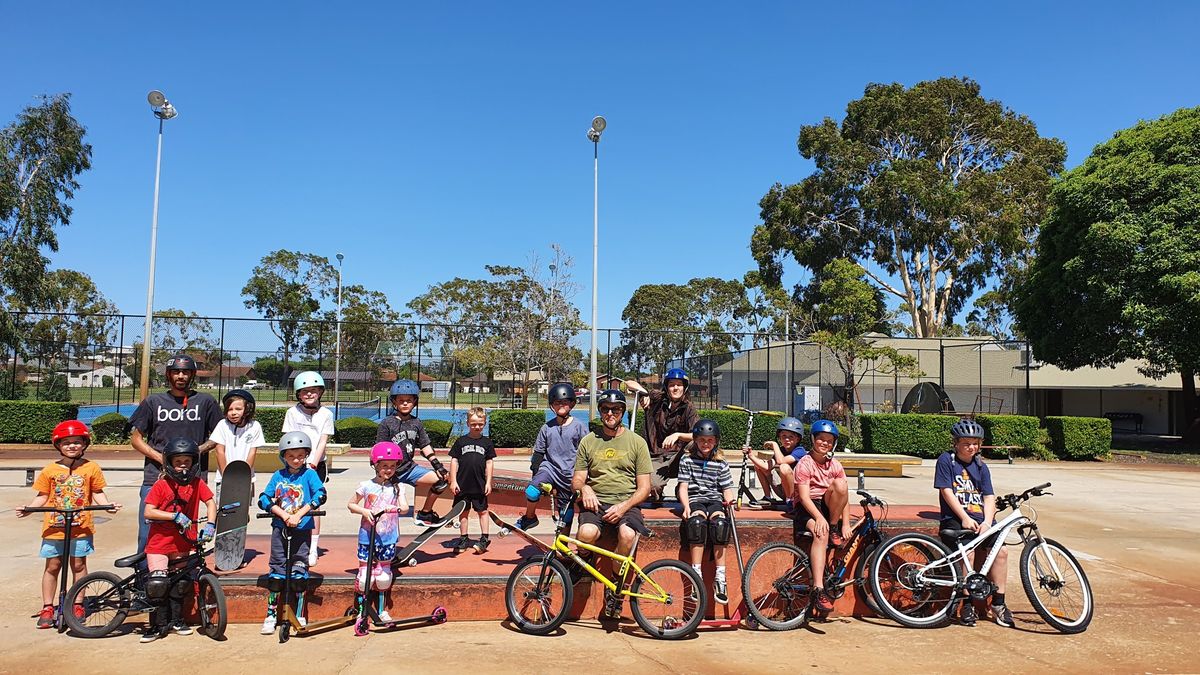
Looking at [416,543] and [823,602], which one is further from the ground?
[416,543]

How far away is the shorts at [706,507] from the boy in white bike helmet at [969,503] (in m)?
Answer: 1.74

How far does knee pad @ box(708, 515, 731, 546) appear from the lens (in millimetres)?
5824

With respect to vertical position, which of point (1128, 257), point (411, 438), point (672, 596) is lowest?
point (672, 596)

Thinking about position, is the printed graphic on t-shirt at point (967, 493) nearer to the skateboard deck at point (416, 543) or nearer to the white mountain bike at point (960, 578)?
the white mountain bike at point (960, 578)

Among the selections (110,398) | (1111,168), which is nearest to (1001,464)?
(1111,168)

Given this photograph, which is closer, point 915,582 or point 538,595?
point 538,595

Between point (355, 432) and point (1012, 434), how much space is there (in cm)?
1903

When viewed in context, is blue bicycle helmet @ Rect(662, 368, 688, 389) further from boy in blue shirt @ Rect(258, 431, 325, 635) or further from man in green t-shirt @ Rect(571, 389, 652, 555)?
boy in blue shirt @ Rect(258, 431, 325, 635)

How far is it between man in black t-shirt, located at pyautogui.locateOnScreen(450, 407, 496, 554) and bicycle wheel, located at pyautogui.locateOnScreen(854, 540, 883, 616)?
3.30m

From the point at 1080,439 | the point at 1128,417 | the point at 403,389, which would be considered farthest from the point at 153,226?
the point at 1128,417

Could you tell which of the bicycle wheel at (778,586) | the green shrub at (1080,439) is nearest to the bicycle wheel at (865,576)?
the bicycle wheel at (778,586)

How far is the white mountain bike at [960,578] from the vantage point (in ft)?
19.3

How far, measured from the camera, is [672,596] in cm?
562

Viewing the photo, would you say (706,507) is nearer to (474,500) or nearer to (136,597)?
(474,500)
